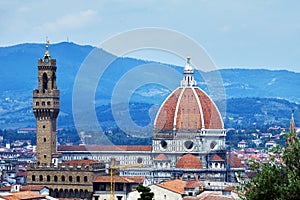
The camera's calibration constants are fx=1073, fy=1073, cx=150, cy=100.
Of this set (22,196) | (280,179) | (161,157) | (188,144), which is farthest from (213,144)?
(280,179)

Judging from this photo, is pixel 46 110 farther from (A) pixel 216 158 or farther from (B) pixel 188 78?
(B) pixel 188 78

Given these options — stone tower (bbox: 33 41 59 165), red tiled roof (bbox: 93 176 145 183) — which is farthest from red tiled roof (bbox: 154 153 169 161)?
red tiled roof (bbox: 93 176 145 183)

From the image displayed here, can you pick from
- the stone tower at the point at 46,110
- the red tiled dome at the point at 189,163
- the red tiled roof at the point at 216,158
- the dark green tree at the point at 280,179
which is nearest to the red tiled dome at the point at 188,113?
the red tiled roof at the point at 216,158

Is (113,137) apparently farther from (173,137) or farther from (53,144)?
(53,144)

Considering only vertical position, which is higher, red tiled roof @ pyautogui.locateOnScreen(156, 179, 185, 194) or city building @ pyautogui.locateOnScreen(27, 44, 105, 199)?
city building @ pyautogui.locateOnScreen(27, 44, 105, 199)

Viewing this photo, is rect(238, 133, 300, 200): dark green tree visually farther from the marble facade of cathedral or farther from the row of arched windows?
the marble facade of cathedral

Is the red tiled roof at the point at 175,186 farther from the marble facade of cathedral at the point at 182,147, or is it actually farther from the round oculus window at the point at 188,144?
the round oculus window at the point at 188,144

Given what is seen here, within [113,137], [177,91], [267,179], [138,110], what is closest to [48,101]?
[177,91]
